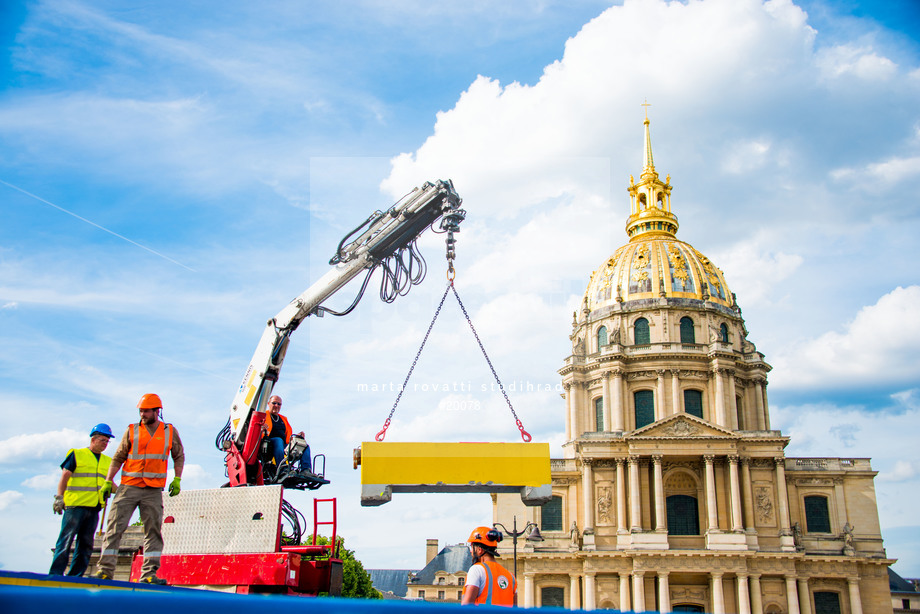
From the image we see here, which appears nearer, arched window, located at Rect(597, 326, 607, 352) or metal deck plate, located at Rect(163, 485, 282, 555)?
metal deck plate, located at Rect(163, 485, 282, 555)

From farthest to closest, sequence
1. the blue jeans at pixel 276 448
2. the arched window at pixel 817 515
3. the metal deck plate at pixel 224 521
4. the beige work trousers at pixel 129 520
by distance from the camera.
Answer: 1. the arched window at pixel 817 515
2. the blue jeans at pixel 276 448
3. the metal deck plate at pixel 224 521
4. the beige work trousers at pixel 129 520

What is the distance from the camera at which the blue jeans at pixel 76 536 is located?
28.7 ft

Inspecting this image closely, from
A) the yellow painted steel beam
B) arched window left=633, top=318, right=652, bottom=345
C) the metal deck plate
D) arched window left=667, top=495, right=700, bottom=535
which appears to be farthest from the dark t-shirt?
arched window left=633, top=318, right=652, bottom=345

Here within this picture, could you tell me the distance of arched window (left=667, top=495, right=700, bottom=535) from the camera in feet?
165

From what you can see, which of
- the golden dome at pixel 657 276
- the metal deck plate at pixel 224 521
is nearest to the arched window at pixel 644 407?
the golden dome at pixel 657 276

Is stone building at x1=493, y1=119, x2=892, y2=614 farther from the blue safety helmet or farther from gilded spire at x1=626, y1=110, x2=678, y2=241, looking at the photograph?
the blue safety helmet

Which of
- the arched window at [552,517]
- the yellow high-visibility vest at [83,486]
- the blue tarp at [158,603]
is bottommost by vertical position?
the blue tarp at [158,603]

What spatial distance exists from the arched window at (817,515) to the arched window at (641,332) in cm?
1616

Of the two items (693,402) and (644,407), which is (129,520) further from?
(693,402)

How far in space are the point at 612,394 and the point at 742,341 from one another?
12766 millimetres

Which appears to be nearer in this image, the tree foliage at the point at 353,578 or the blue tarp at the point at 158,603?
the blue tarp at the point at 158,603

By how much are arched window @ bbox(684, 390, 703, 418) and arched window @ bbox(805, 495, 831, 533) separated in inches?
377

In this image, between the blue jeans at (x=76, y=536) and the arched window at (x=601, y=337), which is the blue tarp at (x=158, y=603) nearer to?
the blue jeans at (x=76, y=536)

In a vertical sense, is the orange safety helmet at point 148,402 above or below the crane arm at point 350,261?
below
